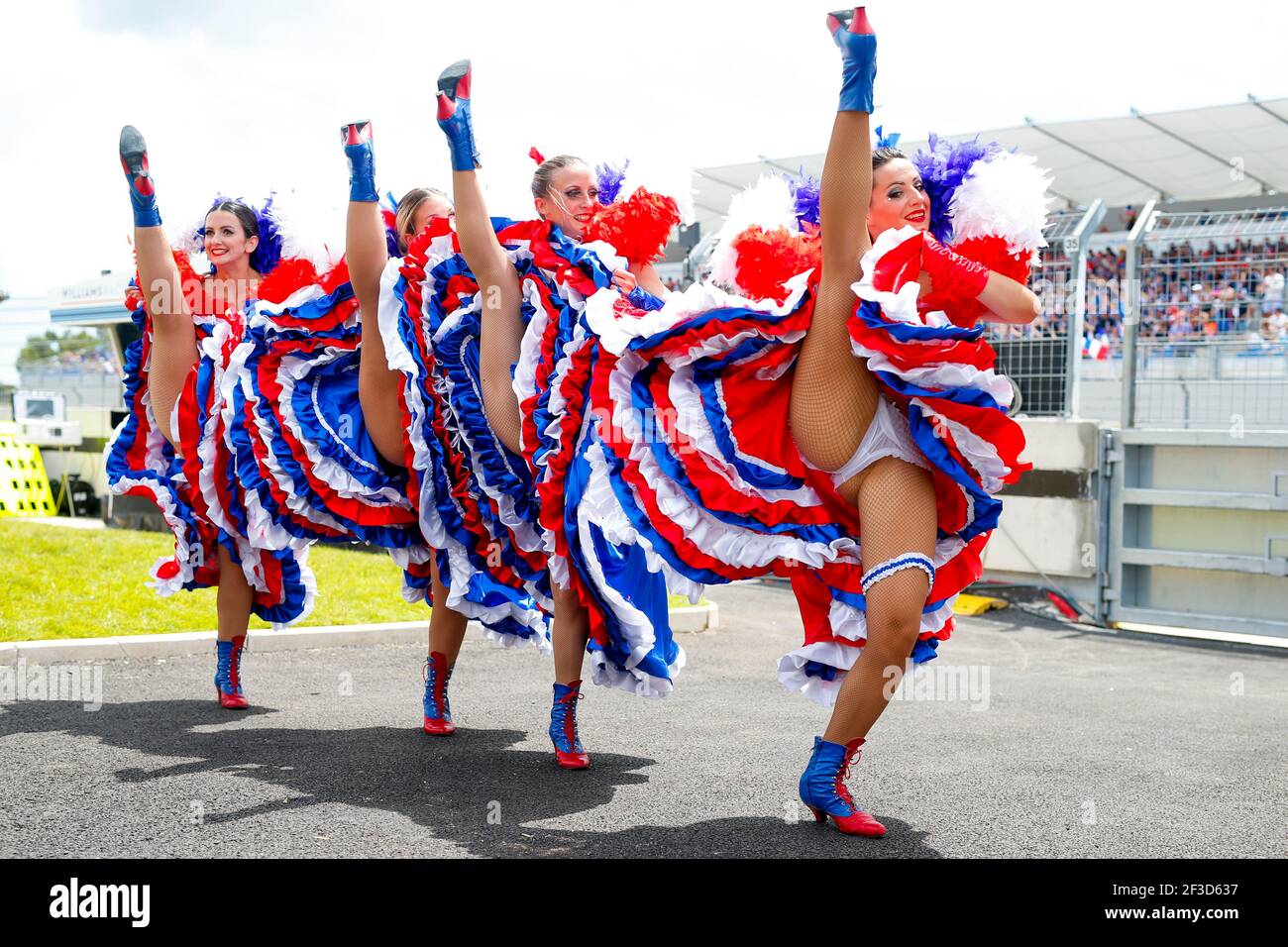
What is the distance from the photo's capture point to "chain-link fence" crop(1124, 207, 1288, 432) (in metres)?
8.02

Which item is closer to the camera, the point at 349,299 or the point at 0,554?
the point at 349,299

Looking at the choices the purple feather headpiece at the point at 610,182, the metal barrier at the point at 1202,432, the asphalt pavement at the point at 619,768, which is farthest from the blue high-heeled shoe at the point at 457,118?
the metal barrier at the point at 1202,432

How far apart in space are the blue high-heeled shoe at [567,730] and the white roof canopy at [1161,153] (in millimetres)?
10557

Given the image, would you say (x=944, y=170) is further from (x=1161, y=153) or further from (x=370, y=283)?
(x=1161, y=153)

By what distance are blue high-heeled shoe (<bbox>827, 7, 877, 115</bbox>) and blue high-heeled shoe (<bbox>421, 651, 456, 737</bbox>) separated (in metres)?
2.55

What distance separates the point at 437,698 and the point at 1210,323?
20.1 feet

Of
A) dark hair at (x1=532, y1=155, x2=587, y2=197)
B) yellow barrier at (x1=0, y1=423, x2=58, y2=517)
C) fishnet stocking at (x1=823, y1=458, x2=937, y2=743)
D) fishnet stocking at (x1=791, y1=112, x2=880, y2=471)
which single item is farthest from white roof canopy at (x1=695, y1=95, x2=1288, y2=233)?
fishnet stocking at (x1=823, y1=458, x2=937, y2=743)

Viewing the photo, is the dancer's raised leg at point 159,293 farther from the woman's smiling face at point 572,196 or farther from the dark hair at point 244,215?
the woman's smiling face at point 572,196

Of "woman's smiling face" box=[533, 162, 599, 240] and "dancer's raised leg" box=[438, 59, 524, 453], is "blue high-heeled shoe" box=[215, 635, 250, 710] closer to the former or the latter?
"dancer's raised leg" box=[438, 59, 524, 453]

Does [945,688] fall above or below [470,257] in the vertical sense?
below

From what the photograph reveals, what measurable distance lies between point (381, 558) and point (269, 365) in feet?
14.5
